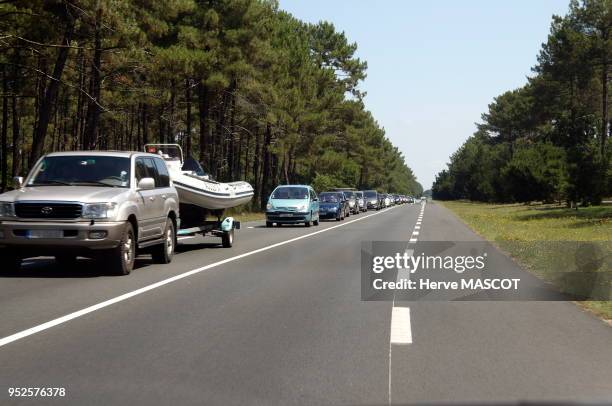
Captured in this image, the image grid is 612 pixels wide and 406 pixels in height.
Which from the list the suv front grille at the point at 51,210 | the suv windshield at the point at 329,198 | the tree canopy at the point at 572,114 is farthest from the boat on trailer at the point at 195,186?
the tree canopy at the point at 572,114

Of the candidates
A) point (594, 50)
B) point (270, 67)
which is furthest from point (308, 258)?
point (594, 50)

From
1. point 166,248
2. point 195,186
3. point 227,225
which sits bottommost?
point 166,248

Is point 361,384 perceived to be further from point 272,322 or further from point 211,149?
point 211,149

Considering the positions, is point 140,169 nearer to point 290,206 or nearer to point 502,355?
point 502,355

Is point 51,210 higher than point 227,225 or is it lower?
higher

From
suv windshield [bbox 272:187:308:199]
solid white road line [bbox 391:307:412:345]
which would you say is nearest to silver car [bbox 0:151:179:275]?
solid white road line [bbox 391:307:412:345]

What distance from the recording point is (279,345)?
21.5 feet

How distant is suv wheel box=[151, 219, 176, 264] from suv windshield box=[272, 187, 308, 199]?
54.2 ft

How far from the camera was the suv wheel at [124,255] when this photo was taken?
1166cm

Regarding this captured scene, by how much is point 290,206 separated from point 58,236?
19292 millimetres

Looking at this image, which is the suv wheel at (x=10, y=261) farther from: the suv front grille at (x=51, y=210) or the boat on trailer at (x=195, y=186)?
the boat on trailer at (x=195, y=186)

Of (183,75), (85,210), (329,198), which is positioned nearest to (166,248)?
(85,210)

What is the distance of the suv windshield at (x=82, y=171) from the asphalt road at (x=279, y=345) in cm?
183

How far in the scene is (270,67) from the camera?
151ft
